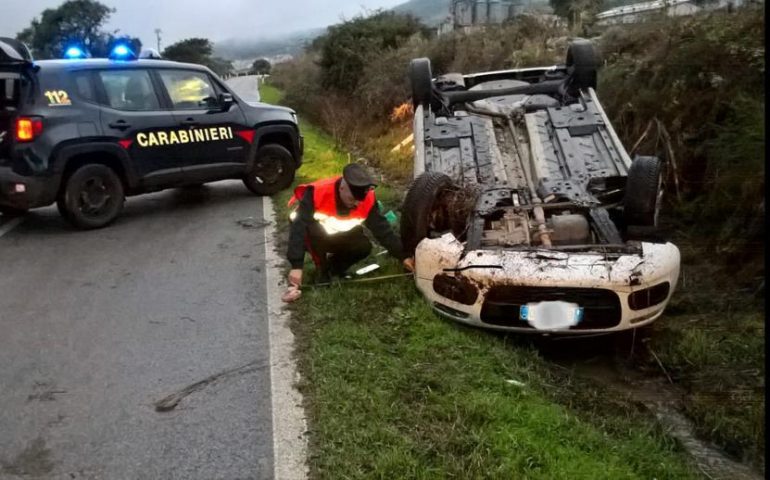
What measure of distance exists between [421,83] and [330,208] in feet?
8.83

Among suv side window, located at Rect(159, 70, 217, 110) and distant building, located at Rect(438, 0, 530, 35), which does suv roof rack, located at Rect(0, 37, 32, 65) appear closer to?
suv side window, located at Rect(159, 70, 217, 110)

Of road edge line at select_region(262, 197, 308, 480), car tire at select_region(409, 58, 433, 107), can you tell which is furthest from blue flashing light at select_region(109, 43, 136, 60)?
road edge line at select_region(262, 197, 308, 480)

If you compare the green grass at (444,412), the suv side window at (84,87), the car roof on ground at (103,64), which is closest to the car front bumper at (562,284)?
the green grass at (444,412)

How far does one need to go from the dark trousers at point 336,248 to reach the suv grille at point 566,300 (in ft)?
4.56

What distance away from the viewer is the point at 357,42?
17422mm

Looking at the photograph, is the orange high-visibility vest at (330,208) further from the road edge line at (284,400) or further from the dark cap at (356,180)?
the road edge line at (284,400)

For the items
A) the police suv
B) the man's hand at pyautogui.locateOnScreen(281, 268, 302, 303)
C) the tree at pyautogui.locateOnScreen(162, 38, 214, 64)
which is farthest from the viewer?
the tree at pyautogui.locateOnScreen(162, 38, 214, 64)

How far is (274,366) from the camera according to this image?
4.20 meters

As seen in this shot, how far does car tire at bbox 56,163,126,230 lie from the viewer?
7391 millimetres

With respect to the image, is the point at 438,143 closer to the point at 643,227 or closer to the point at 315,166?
the point at 643,227

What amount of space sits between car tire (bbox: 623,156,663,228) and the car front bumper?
0.40 meters

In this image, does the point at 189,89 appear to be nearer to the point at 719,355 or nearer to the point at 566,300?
the point at 566,300

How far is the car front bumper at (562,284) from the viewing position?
14.1 feet

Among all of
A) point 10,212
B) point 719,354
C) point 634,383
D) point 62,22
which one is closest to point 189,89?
point 10,212
